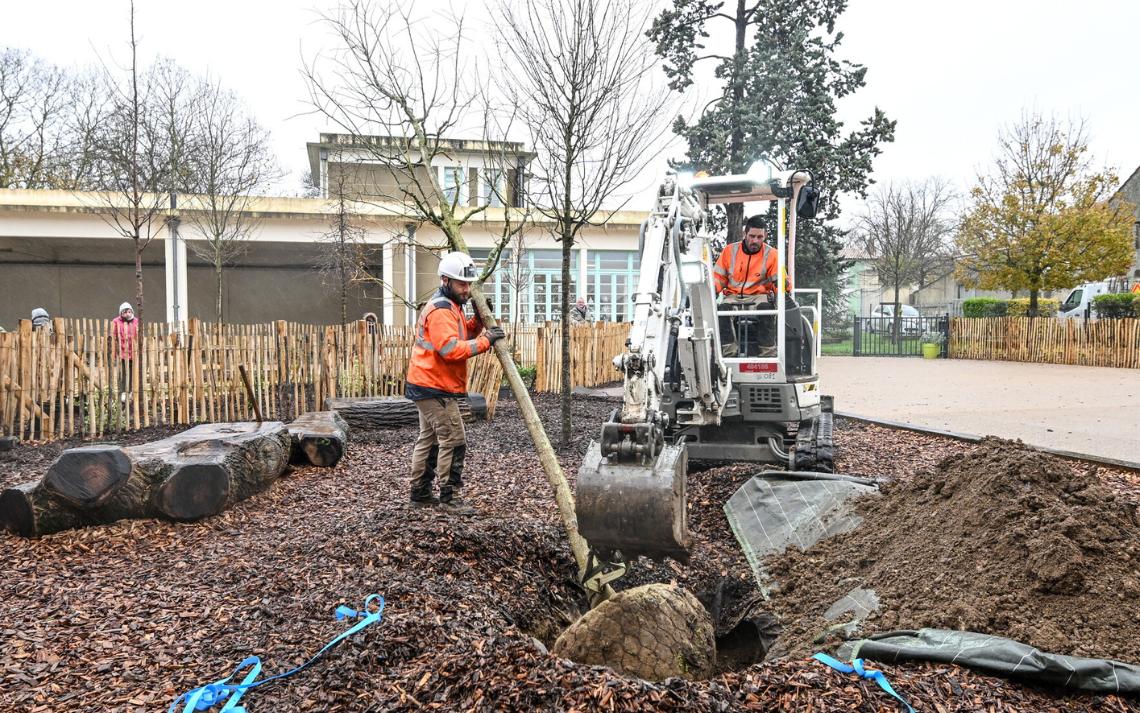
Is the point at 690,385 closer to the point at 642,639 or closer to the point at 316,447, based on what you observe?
the point at 642,639

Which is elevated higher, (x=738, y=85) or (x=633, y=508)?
(x=738, y=85)

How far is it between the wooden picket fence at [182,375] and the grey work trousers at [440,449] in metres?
5.33

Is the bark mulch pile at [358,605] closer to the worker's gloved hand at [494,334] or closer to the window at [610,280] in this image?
the worker's gloved hand at [494,334]

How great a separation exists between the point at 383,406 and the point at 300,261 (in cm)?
1819

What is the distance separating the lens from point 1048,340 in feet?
69.8

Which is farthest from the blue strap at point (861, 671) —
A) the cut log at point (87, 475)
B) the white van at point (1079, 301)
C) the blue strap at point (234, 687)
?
the white van at point (1079, 301)

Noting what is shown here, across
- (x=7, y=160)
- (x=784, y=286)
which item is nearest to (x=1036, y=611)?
(x=784, y=286)

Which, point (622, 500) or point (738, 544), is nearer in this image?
point (622, 500)

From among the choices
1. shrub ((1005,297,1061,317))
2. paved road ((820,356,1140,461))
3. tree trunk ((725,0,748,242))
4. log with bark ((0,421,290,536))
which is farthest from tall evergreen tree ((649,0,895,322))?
log with bark ((0,421,290,536))

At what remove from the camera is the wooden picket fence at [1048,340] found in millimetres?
19375

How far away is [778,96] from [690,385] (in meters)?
14.7

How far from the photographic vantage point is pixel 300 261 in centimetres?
2603

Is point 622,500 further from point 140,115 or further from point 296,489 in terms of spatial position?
point 140,115

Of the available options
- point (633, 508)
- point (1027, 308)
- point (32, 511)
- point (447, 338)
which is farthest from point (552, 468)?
point (1027, 308)
